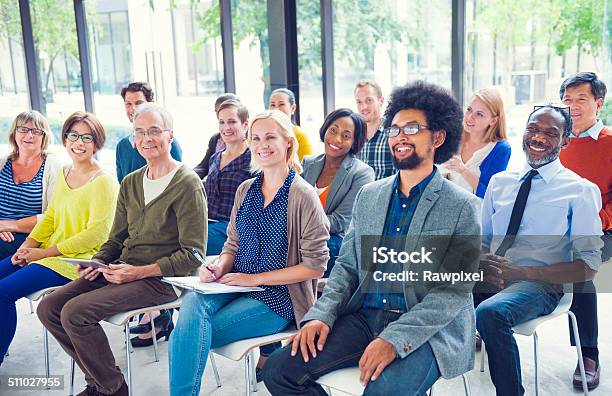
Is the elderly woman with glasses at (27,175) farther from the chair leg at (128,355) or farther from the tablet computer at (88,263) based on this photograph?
the chair leg at (128,355)

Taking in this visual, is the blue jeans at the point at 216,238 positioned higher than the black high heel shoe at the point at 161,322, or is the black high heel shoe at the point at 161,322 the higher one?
the blue jeans at the point at 216,238

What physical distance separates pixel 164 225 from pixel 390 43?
2.60 metres

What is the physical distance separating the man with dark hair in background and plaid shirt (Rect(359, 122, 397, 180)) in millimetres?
1097

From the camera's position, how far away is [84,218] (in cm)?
318

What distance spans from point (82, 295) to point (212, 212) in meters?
1.17

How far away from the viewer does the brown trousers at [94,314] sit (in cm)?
263

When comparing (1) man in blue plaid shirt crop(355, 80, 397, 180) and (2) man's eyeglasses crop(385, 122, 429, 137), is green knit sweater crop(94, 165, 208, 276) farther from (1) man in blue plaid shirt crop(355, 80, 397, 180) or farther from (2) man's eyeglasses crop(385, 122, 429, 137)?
(1) man in blue plaid shirt crop(355, 80, 397, 180)

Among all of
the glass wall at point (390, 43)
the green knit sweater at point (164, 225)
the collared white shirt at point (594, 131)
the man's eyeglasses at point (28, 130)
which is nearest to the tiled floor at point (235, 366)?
the green knit sweater at point (164, 225)

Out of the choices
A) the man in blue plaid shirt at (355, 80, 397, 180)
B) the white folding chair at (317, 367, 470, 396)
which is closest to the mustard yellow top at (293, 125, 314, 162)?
the man in blue plaid shirt at (355, 80, 397, 180)

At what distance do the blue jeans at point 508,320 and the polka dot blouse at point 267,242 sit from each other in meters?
0.74

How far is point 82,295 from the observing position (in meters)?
2.69

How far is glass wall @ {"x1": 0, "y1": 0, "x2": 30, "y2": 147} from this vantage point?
6684 millimetres

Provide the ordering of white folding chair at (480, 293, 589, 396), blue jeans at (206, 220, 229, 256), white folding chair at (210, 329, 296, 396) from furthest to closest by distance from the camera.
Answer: blue jeans at (206, 220, 229, 256) → white folding chair at (480, 293, 589, 396) → white folding chair at (210, 329, 296, 396)

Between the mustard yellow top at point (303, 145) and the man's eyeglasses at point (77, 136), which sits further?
the mustard yellow top at point (303, 145)
